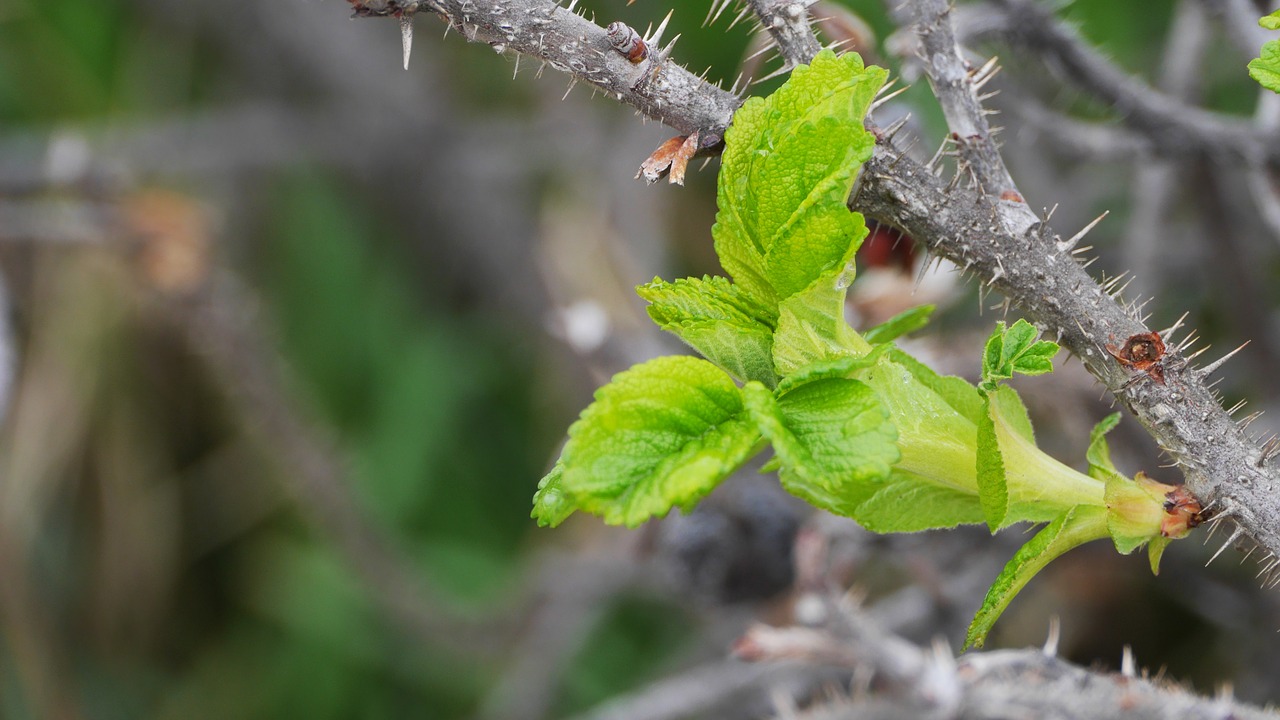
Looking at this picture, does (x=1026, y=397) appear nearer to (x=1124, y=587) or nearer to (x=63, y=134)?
(x=1124, y=587)

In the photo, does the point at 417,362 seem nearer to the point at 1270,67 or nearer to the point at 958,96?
the point at 958,96

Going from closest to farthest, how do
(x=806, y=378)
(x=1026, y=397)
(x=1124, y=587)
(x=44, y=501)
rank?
(x=806, y=378) < (x=1026, y=397) < (x=1124, y=587) < (x=44, y=501)

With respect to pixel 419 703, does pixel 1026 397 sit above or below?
above

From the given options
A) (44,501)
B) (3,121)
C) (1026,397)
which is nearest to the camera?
(1026,397)

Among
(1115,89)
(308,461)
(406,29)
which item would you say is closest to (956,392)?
(406,29)

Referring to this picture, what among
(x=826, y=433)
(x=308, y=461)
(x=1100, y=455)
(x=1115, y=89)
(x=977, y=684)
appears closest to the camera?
(x=826, y=433)

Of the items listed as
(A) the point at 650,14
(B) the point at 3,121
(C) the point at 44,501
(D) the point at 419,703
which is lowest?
(D) the point at 419,703

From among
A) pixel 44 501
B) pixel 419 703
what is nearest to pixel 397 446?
pixel 419 703
